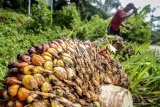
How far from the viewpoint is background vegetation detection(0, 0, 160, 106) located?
2590mm

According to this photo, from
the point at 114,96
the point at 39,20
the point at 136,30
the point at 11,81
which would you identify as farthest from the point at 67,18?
the point at 11,81

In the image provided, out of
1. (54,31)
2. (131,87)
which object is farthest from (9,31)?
(131,87)

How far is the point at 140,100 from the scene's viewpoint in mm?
2473

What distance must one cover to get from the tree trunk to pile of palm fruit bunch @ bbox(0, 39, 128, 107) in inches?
1.9

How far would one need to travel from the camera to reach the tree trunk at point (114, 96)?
188cm

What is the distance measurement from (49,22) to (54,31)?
680 millimetres

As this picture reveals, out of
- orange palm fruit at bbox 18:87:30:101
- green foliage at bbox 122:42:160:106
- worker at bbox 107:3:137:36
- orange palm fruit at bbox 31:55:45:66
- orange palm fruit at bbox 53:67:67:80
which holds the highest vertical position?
Answer: worker at bbox 107:3:137:36

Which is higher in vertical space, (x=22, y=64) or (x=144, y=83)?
(x=22, y=64)

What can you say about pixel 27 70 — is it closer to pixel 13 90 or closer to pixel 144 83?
pixel 13 90

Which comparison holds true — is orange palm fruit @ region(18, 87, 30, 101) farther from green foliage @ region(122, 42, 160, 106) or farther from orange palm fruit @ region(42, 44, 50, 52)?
green foliage @ region(122, 42, 160, 106)

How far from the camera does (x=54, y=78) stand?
5.26ft

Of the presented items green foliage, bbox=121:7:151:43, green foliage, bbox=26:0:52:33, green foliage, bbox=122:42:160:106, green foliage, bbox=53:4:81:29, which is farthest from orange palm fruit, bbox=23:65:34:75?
green foliage, bbox=121:7:151:43

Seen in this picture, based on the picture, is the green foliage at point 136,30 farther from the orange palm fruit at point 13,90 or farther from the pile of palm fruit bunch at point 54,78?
the orange palm fruit at point 13,90

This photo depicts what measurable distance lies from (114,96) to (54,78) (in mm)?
471
